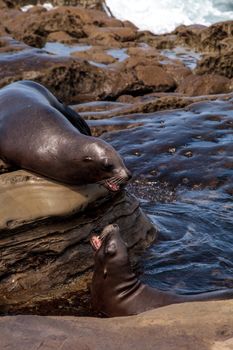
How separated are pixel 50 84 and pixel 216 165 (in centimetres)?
715

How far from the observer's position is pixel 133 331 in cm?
354

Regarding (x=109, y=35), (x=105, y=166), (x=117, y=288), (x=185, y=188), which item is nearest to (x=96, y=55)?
(x=109, y=35)

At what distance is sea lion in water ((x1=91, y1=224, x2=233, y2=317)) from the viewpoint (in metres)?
4.80

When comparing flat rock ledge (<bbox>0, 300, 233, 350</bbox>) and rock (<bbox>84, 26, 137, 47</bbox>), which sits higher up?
flat rock ledge (<bbox>0, 300, 233, 350</bbox>)

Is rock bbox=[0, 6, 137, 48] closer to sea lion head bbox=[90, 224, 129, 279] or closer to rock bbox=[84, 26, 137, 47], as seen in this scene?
rock bbox=[84, 26, 137, 47]

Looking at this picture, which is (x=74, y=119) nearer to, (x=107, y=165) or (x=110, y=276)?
(x=107, y=165)

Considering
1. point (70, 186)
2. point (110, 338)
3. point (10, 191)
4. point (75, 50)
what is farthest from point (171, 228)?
point (75, 50)

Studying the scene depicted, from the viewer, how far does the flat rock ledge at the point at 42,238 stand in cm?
536

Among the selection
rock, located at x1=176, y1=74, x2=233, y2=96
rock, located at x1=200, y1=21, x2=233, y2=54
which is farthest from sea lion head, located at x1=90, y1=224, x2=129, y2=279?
rock, located at x1=200, y1=21, x2=233, y2=54

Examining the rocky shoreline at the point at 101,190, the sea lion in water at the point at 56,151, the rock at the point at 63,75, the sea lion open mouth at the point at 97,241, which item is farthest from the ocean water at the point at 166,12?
the sea lion open mouth at the point at 97,241

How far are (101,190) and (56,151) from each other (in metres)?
0.57

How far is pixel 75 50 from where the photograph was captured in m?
21.9

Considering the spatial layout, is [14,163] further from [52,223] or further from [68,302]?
[68,302]

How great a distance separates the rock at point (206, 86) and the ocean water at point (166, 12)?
801 inches
